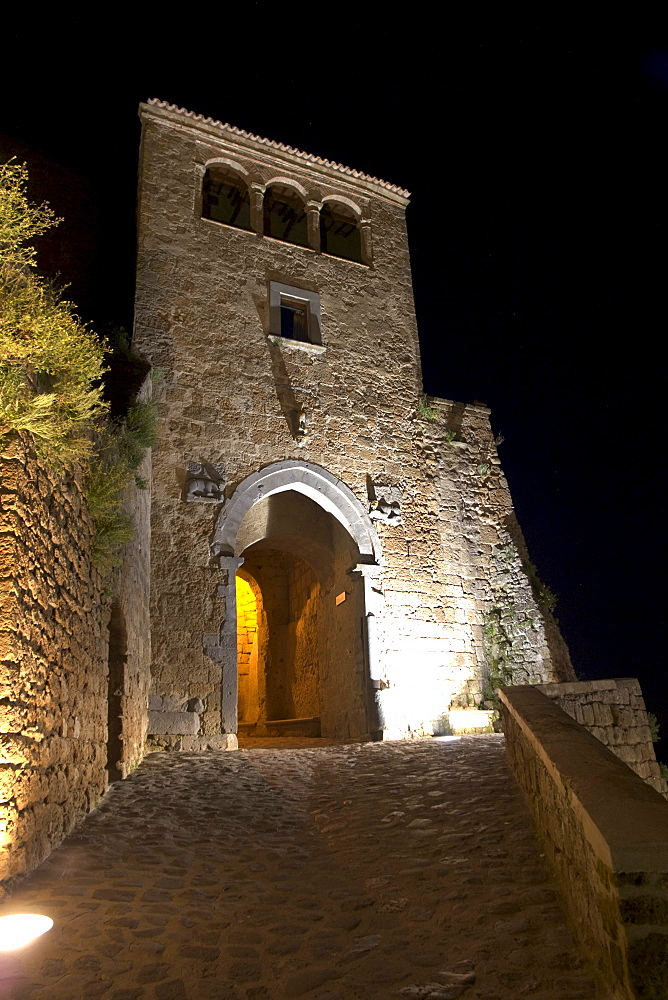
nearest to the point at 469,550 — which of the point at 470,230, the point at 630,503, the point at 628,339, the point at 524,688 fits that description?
the point at 524,688

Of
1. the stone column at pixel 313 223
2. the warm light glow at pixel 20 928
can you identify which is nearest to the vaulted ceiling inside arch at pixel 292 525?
the stone column at pixel 313 223

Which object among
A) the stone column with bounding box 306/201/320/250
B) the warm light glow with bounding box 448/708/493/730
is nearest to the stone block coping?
the warm light glow with bounding box 448/708/493/730

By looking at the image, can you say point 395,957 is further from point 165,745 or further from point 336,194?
point 336,194

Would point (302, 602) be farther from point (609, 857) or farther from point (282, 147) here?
point (609, 857)

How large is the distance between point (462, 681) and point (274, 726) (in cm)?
437

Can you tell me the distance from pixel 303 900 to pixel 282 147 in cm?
1227

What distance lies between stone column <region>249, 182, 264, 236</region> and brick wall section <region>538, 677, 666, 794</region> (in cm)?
883

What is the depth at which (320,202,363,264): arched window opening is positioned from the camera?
1333 centimetres

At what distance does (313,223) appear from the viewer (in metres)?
12.5

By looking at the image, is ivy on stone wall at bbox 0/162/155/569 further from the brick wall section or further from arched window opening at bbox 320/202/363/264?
arched window opening at bbox 320/202/363/264

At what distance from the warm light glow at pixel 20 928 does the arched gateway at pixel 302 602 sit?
5.30m

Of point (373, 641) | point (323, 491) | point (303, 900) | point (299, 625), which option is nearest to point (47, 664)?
point (303, 900)

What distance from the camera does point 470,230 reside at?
72.0ft

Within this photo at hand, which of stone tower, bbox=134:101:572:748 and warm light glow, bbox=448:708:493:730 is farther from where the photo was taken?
warm light glow, bbox=448:708:493:730
